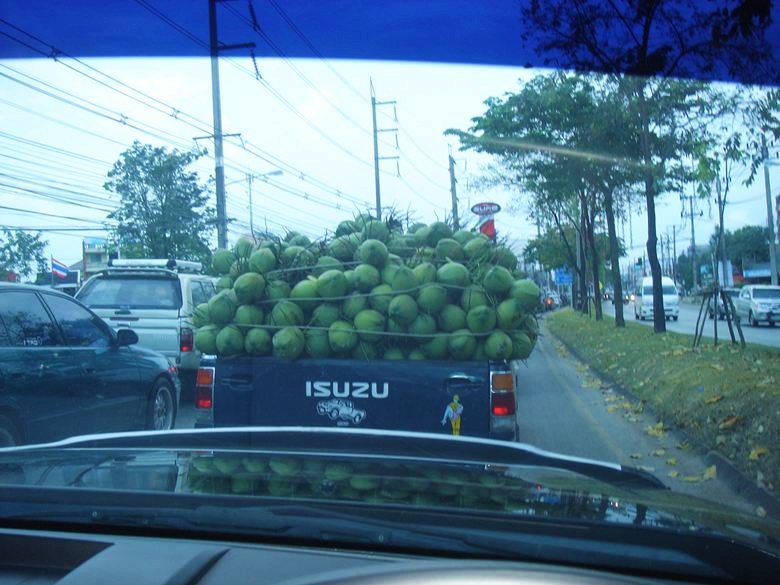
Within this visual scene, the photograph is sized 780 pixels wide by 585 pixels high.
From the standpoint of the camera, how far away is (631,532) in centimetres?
221

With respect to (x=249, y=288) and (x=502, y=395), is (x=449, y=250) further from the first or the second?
(x=249, y=288)

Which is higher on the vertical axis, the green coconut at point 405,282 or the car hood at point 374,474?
Answer: the green coconut at point 405,282

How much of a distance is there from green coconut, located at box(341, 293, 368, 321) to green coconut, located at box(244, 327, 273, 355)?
58 cm

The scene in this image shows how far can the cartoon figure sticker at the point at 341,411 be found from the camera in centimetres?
562

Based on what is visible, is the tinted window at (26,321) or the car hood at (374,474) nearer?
the car hood at (374,474)

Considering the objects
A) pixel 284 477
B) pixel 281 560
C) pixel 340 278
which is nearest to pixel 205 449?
pixel 284 477

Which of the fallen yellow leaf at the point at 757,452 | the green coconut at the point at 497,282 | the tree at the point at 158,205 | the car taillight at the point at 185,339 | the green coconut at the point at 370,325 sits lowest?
the fallen yellow leaf at the point at 757,452

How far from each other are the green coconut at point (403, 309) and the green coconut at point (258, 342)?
2.99 ft

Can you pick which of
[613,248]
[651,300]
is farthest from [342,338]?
[651,300]

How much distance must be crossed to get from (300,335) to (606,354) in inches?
519

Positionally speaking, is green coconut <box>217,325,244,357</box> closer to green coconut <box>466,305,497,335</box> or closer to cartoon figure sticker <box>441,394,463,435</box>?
cartoon figure sticker <box>441,394,463,435</box>

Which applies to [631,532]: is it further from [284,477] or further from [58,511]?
[58,511]

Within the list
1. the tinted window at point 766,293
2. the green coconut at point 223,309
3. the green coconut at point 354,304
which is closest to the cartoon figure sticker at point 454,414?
the green coconut at point 354,304

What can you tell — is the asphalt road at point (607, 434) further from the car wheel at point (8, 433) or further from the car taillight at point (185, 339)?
the car wheel at point (8, 433)
